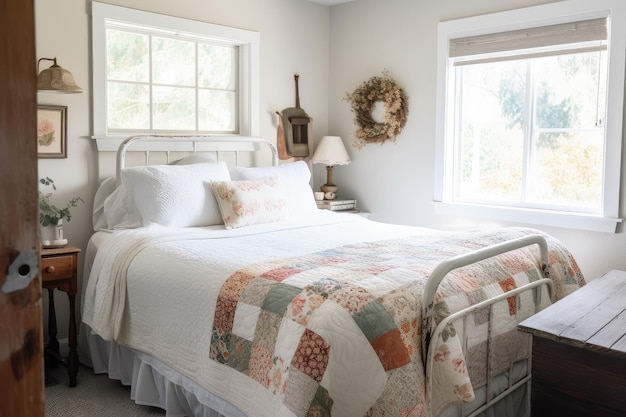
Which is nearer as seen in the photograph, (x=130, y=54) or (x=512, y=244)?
(x=512, y=244)

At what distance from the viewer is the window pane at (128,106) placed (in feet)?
12.0

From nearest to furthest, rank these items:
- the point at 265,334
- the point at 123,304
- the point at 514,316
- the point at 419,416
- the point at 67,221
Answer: the point at 419,416, the point at 265,334, the point at 514,316, the point at 123,304, the point at 67,221

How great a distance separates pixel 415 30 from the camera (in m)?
4.25

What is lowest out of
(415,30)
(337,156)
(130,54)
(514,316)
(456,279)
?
(514,316)

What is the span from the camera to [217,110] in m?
4.24

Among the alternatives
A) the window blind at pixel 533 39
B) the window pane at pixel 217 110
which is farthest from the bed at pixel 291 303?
the window blind at pixel 533 39

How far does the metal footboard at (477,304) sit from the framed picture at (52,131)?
2374 mm

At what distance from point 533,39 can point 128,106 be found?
Result: 2.59 metres

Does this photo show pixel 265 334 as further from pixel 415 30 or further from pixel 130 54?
pixel 415 30

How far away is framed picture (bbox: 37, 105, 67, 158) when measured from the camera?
3.22 metres

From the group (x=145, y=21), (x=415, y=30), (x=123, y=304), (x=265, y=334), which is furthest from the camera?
(x=415, y=30)

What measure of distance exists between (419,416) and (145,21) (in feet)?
9.64

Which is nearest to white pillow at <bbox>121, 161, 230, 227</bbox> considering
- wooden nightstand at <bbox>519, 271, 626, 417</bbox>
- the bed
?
the bed

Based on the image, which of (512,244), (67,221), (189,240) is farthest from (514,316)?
(67,221)
